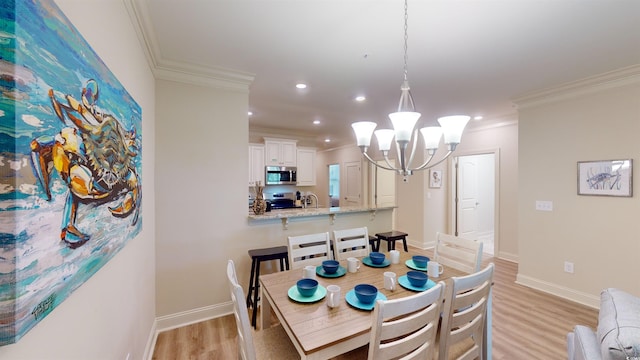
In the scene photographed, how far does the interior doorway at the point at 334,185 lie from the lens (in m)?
7.68

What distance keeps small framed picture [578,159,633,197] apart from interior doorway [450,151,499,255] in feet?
7.63

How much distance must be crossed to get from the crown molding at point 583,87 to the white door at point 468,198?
226 cm

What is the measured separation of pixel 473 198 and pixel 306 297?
5.70 meters

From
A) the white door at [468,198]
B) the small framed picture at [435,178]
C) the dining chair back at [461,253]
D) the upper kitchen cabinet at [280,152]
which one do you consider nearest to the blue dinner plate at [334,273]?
the dining chair back at [461,253]

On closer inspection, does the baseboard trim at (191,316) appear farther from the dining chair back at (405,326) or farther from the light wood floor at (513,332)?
the dining chair back at (405,326)

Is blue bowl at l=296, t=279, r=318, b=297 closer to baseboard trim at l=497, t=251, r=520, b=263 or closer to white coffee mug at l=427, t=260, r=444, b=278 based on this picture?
white coffee mug at l=427, t=260, r=444, b=278

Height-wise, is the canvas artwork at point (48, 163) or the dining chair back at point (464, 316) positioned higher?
the canvas artwork at point (48, 163)

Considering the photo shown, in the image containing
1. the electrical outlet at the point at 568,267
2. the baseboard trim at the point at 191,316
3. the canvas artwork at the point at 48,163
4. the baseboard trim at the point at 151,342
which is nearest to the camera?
the canvas artwork at the point at 48,163

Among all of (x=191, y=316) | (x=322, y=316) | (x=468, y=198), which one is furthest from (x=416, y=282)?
(x=468, y=198)

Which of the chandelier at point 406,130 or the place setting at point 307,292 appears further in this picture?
the chandelier at point 406,130

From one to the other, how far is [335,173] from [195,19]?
6.36 meters

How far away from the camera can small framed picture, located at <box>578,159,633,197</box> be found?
2.66 m

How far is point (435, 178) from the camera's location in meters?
5.23

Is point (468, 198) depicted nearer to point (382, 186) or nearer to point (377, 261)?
point (382, 186)
